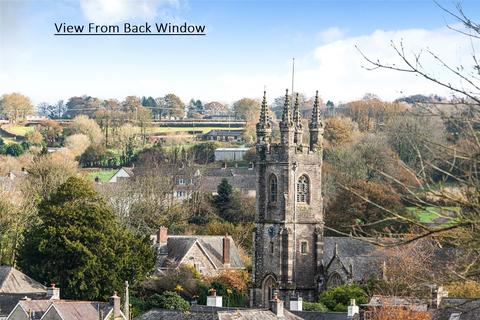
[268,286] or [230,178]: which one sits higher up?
[230,178]

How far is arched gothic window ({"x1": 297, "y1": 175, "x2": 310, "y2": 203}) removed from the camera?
189ft

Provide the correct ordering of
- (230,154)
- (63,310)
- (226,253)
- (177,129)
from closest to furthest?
(63,310) < (226,253) < (230,154) < (177,129)

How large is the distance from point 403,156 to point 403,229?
75.9 ft

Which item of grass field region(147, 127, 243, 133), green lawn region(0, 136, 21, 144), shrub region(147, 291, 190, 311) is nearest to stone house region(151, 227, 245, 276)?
shrub region(147, 291, 190, 311)

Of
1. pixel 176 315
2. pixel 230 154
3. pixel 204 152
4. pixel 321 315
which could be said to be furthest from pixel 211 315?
pixel 204 152

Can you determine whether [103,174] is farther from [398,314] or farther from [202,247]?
Answer: [398,314]

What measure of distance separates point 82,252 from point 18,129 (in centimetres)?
10099

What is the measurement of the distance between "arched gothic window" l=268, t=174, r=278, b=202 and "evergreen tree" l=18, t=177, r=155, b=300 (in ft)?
23.4

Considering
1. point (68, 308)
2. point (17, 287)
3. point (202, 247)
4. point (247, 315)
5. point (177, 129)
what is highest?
point (177, 129)

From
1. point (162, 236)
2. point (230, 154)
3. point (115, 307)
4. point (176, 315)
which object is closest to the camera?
point (176, 315)

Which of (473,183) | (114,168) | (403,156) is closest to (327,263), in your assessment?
(403,156)

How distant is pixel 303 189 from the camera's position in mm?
57656

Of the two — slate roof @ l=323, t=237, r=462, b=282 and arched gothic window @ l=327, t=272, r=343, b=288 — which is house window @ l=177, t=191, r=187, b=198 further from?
arched gothic window @ l=327, t=272, r=343, b=288

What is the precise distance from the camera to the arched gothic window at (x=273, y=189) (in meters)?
57.8
